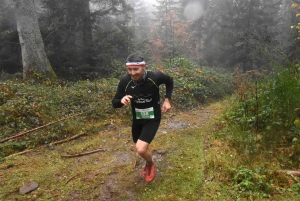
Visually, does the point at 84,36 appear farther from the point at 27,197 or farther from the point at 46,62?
the point at 27,197

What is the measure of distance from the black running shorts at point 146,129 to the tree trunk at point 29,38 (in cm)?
755

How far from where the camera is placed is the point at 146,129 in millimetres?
3654

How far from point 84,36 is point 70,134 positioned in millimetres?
9171

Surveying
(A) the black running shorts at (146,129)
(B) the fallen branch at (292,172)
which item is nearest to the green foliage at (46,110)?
(A) the black running shorts at (146,129)

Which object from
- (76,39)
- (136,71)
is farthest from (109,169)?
(76,39)

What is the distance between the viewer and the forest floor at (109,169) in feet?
11.9

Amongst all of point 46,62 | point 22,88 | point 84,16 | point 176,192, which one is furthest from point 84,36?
point 176,192

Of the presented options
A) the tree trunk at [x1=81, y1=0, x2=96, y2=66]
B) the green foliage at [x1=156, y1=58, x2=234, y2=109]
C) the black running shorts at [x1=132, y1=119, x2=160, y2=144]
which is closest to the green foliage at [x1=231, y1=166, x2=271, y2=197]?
the black running shorts at [x1=132, y1=119, x2=160, y2=144]

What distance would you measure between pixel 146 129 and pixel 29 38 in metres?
8.51

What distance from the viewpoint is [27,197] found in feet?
11.8

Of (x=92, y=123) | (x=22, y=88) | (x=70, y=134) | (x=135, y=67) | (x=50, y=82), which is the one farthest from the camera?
(x=50, y=82)

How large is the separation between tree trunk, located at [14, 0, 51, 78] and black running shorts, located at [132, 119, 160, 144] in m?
7.55

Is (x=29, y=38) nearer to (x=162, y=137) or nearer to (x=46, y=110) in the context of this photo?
(x=46, y=110)

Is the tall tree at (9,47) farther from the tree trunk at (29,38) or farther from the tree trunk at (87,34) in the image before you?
the tree trunk at (87,34)
